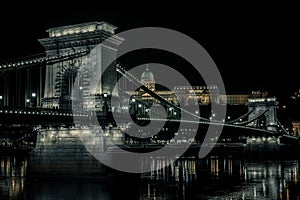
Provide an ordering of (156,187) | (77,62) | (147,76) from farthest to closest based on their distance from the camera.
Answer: (147,76) → (77,62) → (156,187)

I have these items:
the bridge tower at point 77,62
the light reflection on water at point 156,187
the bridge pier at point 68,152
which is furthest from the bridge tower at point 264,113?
the bridge pier at point 68,152

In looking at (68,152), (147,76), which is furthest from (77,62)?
(147,76)

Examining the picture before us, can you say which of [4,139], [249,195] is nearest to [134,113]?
[249,195]

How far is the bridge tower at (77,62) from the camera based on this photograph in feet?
134

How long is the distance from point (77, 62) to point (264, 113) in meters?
51.2

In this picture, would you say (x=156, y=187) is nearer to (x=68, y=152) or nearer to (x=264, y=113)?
(x=68, y=152)

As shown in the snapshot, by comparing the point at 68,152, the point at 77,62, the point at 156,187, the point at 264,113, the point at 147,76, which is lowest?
the point at 156,187

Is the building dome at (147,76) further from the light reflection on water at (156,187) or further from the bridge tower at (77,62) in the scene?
the light reflection on water at (156,187)

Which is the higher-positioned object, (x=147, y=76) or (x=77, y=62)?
(x=147, y=76)

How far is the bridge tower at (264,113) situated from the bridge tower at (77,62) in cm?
4689

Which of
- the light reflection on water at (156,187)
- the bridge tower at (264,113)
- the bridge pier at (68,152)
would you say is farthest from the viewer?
the bridge tower at (264,113)

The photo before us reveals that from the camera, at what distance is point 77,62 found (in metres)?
42.1

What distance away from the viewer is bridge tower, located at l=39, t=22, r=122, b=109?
4072 cm

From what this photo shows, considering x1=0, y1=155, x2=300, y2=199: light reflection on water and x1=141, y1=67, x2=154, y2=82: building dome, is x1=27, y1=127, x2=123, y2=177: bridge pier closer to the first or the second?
x1=0, y1=155, x2=300, y2=199: light reflection on water
